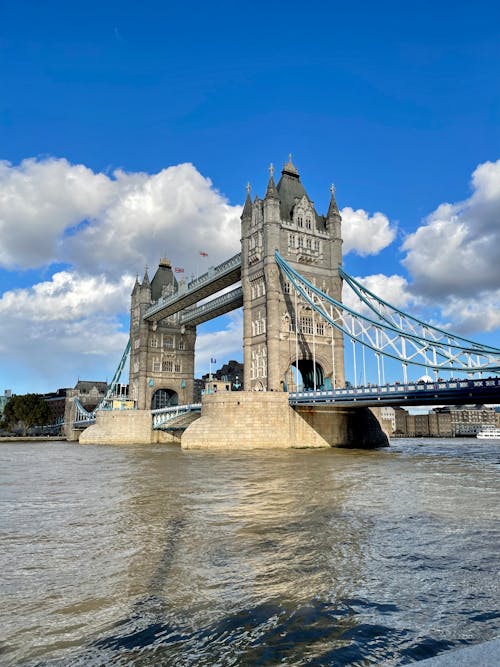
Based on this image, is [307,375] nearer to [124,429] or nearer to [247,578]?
[124,429]

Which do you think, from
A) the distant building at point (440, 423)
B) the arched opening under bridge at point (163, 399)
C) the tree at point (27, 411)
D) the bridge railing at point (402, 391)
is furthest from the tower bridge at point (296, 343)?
the distant building at point (440, 423)

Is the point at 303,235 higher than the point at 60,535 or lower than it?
higher

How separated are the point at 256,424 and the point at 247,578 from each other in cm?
3293

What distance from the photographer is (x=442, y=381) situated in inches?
1359

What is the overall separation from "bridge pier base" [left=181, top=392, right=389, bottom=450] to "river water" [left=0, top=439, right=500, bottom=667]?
2423 cm

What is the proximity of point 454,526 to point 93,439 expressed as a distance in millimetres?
54802

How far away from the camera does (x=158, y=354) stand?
77750mm

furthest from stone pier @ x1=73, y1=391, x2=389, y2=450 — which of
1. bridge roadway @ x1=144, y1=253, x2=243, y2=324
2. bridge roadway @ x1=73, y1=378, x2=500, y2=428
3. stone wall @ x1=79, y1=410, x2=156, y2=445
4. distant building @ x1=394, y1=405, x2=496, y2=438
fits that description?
distant building @ x1=394, y1=405, x2=496, y2=438

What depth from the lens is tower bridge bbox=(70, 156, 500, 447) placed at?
38312mm

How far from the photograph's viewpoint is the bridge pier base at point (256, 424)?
40.0 meters

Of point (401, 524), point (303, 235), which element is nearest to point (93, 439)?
point (303, 235)

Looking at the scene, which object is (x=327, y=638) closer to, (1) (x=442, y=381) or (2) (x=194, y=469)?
(2) (x=194, y=469)

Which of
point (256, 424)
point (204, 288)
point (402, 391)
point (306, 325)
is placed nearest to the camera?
point (402, 391)

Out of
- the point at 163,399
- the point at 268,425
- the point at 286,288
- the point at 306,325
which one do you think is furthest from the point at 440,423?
the point at 268,425
